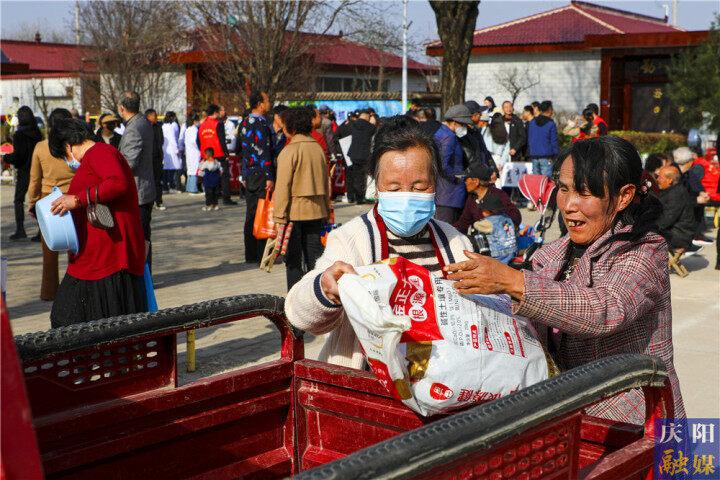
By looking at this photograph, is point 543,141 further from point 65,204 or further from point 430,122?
point 65,204

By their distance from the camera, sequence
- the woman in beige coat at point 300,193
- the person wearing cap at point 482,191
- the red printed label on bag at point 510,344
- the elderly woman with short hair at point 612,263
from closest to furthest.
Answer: the red printed label on bag at point 510,344, the elderly woman with short hair at point 612,263, the woman in beige coat at point 300,193, the person wearing cap at point 482,191

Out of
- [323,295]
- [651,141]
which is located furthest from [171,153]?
[323,295]

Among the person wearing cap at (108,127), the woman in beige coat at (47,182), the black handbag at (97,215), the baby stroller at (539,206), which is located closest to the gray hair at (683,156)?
the baby stroller at (539,206)

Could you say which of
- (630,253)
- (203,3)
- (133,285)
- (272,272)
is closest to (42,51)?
(203,3)

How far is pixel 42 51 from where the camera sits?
54.6 meters

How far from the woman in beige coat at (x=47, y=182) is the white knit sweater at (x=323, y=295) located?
6.60 metres

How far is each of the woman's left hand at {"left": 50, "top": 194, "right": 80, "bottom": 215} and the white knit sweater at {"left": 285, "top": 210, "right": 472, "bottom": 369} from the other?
2925 mm

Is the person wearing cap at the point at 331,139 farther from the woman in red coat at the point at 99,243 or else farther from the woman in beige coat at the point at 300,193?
the woman in red coat at the point at 99,243

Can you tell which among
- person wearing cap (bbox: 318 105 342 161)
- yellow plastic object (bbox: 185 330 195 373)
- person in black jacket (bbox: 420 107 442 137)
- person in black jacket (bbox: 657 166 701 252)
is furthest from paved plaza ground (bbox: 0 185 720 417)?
person in black jacket (bbox: 420 107 442 137)

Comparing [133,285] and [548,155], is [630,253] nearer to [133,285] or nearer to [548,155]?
[133,285]

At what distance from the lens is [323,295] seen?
2.70 meters

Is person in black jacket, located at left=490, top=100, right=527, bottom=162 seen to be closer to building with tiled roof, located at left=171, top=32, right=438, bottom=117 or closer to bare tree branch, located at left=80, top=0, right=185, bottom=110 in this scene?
building with tiled roof, located at left=171, top=32, right=438, bottom=117

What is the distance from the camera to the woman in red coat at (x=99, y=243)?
5.59 metres

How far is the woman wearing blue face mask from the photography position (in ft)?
9.77
